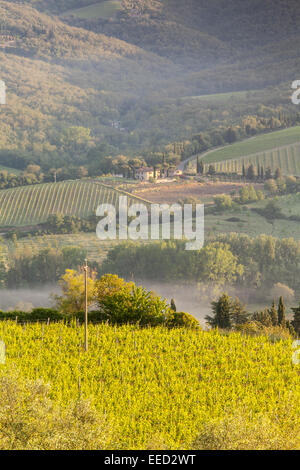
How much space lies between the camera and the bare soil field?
179 metres

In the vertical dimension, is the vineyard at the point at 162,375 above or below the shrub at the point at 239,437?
below

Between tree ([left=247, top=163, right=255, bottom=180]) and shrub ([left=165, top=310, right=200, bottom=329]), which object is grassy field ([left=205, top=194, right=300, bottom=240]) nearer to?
tree ([left=247, top=163, right=255, bottom=180])

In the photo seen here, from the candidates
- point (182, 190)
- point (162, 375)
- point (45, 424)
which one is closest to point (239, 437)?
point (45, 424)

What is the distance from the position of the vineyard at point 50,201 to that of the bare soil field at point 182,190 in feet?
19.8

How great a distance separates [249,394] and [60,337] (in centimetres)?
1210

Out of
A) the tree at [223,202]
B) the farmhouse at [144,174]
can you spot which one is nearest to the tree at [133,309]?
the tree at [223,202]

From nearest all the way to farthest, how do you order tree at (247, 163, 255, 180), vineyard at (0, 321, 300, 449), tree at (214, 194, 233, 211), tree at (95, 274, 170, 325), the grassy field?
vineyard at (0, 321, 300, 449) → tree at (95, 274, 170, 325) → the grassy field → tree at (214, 194, 233, 211) → tree at (247, 163, 255, 180)

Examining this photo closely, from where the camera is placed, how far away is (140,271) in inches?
5251

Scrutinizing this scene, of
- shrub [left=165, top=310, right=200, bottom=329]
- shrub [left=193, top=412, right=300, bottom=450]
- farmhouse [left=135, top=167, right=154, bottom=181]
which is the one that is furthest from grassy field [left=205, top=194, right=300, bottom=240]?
shrub [left=193, top=412, right=300, bottom=450]

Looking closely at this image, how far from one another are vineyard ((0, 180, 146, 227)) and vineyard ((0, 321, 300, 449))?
127026 millimetres

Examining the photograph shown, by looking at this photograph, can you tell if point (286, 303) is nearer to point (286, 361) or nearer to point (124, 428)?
point (286, 361)

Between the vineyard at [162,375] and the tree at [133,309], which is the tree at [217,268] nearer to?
the tree at [133,309]

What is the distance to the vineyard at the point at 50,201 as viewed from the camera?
→ 6673 inches

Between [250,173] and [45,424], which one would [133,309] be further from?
[250,173]
